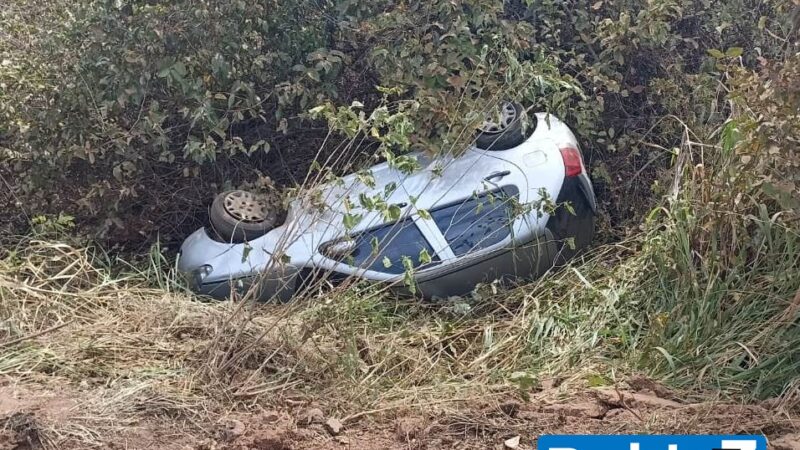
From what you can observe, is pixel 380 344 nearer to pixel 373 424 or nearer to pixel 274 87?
pixel 373 424

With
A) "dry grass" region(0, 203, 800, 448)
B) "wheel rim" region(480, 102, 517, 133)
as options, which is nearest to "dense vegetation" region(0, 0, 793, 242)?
"wheel rim" region(480, 102, 517, 133)

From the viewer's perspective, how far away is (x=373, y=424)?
3.53 m

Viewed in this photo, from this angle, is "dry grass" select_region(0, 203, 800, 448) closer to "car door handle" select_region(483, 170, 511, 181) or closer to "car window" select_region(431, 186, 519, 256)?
"car window" select_region(431, 186, 519, 256)

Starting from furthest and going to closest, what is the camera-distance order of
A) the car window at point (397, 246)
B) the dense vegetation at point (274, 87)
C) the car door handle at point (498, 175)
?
1. the dense vegetation at point (274, 87)
2. the car door handle at point (498, 175)
3. the car window at point (397, 246)

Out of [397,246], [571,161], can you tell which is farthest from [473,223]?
[571,161]

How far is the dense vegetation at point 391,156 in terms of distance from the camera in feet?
12.6

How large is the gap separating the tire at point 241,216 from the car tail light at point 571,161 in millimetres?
1902

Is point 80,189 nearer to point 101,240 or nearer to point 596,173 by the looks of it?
point 101,240

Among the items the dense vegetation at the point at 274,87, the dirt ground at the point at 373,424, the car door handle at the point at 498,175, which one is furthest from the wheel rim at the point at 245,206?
the dirt ground at the point at 373,424

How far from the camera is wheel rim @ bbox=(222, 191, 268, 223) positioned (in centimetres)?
507

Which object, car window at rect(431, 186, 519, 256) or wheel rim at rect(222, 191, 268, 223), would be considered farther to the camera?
wheel rim at rect(222, 191, 268, 223)

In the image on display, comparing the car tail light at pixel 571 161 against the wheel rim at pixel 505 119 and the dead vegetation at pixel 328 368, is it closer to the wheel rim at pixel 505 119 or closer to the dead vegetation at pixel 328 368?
the wheel rim at pixel 505 119

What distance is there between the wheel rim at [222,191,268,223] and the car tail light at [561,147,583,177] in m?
1.97

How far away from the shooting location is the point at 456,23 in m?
5.21
